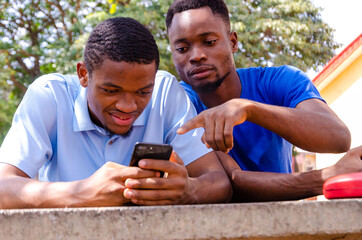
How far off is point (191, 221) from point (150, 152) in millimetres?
343

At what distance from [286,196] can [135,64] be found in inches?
34.0

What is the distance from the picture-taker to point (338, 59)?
9703 millimetres

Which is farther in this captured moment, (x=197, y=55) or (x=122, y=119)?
(x=197, y=55)

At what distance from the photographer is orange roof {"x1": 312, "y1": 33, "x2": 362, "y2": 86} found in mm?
8927

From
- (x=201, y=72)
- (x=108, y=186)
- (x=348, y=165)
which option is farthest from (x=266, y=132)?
(x=108, y=186)

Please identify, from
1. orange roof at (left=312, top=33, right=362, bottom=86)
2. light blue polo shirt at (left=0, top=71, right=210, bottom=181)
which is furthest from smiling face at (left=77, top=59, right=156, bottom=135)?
orange roof at (left=312, top=33, right=362, bottom=86)

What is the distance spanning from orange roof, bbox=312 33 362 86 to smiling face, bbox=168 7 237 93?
685 centimetres

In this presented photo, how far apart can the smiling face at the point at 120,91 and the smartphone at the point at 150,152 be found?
459mm

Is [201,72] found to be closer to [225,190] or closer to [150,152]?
[225,190]

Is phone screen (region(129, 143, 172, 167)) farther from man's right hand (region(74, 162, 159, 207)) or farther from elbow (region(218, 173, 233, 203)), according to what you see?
elbow (region(218, 173, 233, 203))

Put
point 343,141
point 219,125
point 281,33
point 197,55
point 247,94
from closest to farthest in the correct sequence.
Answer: point 219,125 < point 343,141 < point 197,55 < point 247,94 < point 281,33

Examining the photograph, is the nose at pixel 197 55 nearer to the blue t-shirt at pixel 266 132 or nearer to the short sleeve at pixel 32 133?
the blue t-shirt at pixel 266 132

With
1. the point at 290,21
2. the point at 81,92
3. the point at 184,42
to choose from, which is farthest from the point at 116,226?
the point at 290,21

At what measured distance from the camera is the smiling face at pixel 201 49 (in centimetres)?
267
